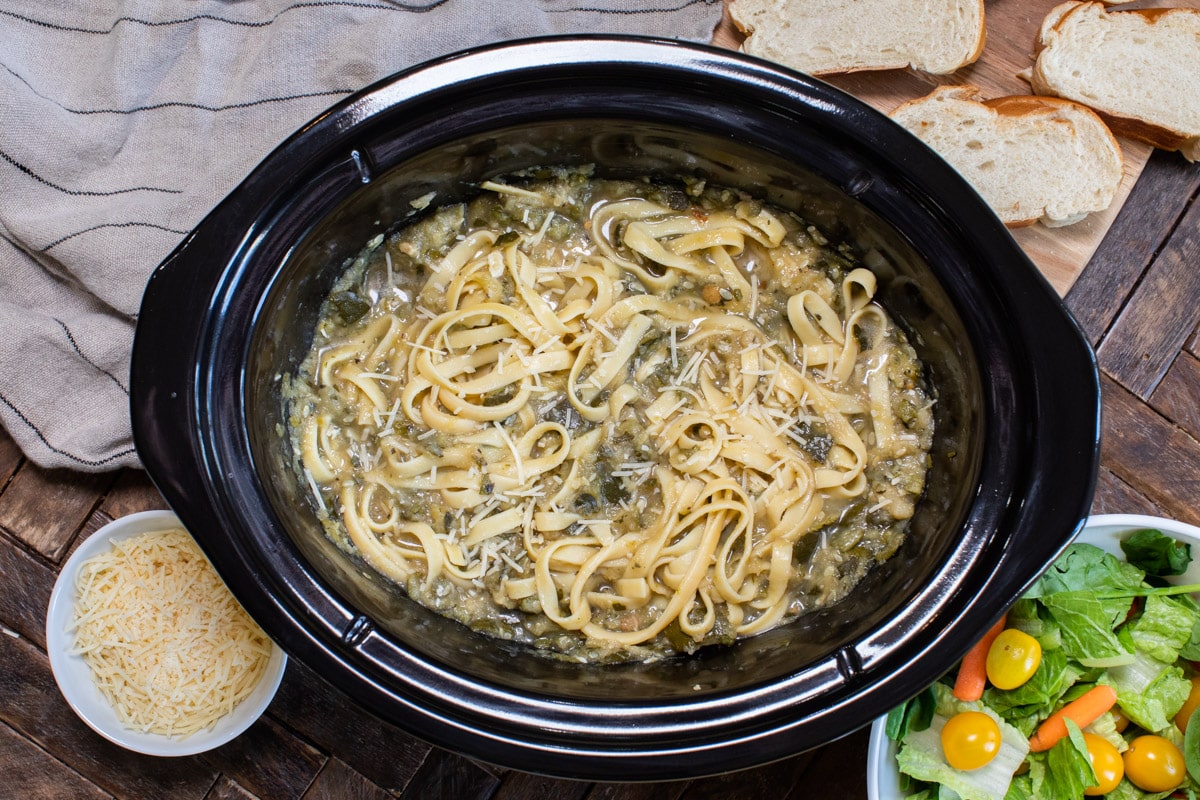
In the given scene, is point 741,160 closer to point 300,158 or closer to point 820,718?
point 300,158

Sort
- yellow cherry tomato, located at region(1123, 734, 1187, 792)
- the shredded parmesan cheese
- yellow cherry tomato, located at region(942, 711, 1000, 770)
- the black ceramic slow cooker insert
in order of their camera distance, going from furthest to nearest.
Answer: the shredded parmesan cheese, yellow cherry tomato, located at region(1123, 734, 1187, 792), yellow cherry tomato, located at region(942, 711, 1000, 770), the black ceramic slow cooker insert

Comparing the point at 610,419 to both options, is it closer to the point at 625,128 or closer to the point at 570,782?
the point at 625,128

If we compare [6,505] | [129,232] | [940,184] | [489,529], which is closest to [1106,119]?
[940,184]

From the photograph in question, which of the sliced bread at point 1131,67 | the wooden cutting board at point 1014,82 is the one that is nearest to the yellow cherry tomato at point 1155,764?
the wooden cutting board at point 1014,82

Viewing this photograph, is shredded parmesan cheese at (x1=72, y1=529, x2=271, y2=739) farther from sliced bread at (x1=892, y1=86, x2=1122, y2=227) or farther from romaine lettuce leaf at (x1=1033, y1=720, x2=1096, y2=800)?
sliced bread at (x1=892, y1=86, x2=1122, y2=227)

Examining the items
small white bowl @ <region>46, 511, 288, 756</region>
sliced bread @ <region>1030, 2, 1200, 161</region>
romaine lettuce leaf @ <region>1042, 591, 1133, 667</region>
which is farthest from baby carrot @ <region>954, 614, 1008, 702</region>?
small white bowl @ <region>46, 511, 288, 756</region>

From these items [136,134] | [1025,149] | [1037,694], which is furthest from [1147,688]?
[136,134]
